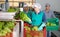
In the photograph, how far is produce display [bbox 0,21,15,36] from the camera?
2.08 metres

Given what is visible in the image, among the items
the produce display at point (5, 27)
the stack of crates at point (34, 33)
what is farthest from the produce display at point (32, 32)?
the produce display at point (5, 27)

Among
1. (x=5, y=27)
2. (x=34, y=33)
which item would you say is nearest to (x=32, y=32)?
(x=34, y=33)

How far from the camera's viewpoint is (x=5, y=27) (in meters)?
2.15

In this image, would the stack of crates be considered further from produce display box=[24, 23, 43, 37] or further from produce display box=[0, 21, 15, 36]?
produce display box=[0, 21, 15, 36]

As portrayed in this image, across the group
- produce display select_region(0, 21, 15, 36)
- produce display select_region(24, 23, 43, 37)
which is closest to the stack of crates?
produce display select_region(24, 23, 43, 37)

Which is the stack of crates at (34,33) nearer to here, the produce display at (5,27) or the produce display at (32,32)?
the produce display at (32,32)

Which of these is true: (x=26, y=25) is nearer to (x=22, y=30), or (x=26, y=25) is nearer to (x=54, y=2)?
(x=22, y=30)

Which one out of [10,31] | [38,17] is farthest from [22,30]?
[38,17]

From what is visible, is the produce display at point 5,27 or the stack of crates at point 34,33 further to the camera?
the stack of crates at point 34,33

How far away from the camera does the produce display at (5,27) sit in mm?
2076

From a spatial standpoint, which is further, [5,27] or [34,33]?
[34,33]

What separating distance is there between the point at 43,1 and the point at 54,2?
1.41 ft

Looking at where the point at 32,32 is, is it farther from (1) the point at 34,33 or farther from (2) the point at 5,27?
(2) the point at 5,27

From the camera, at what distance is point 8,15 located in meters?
2.18
